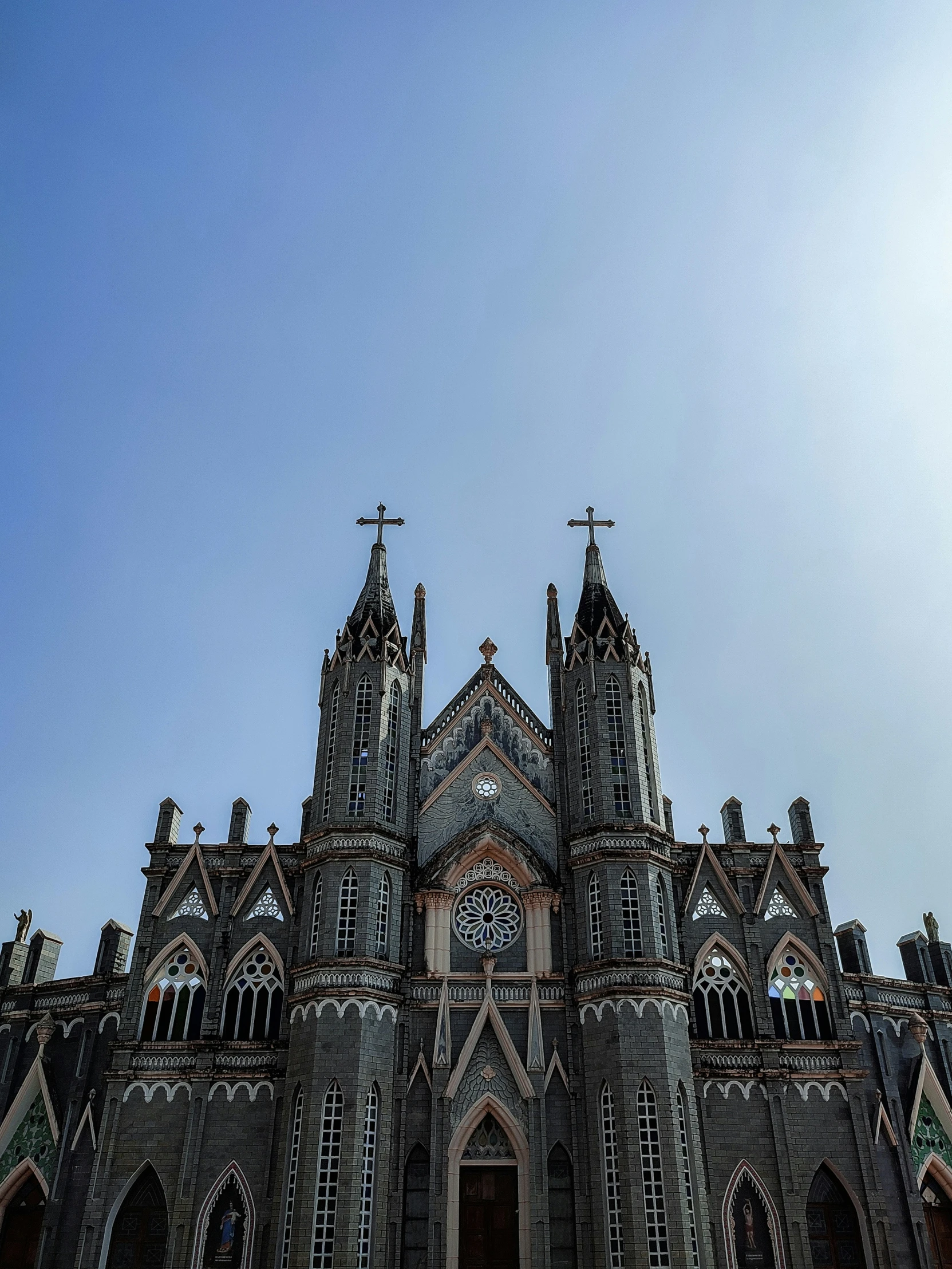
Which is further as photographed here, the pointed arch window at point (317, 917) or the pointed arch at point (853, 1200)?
the pointed arch window at point (317, 917)

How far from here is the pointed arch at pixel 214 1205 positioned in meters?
36.5

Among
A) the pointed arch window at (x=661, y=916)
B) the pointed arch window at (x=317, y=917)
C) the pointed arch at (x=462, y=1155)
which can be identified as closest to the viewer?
the pointed arch at (x=462, y=1155)

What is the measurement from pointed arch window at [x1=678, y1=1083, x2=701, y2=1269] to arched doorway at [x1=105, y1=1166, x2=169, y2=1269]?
18045 millimetres

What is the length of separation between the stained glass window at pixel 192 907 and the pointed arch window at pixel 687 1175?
19425mm

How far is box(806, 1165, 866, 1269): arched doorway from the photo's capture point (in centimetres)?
3719

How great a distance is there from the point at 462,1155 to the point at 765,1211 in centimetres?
1085

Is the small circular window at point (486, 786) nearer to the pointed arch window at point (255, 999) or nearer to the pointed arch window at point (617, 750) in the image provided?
the pointed arch window at point (617, 750)

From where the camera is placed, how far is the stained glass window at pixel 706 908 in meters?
42.7

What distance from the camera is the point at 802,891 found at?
43.2m

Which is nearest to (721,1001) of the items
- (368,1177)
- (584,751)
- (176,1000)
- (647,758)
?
(647,758)

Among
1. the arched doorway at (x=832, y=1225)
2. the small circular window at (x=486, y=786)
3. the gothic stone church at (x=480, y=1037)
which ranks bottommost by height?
the arched doorway at (x=832, y=1225)

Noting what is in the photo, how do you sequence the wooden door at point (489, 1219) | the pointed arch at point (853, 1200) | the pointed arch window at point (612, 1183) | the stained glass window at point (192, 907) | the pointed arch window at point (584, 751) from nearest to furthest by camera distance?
the pointed arch window at point (612, 1183) → the wooden door at point (489, 1219) → the pointed arch at point (853, 1200) → the pointed arch window at point (584, 751) → the stained glass window at point (192, 907)

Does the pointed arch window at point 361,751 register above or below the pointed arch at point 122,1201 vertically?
above

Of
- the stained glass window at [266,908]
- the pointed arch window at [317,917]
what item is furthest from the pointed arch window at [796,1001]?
the stained glass window at [266,908]
